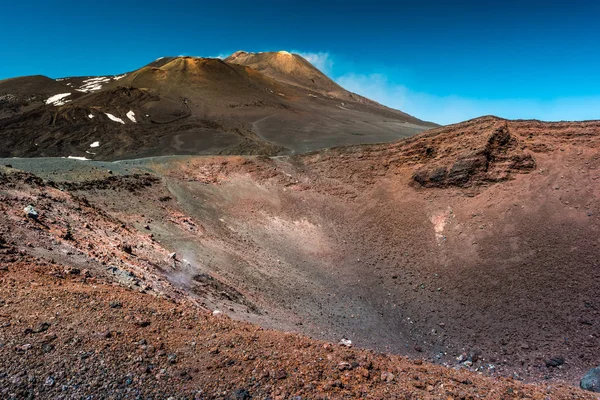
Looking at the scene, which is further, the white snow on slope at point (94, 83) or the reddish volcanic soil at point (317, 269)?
the white snow on slope at point (94, 83)

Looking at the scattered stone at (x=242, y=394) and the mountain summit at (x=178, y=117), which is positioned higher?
the mountain summit at (x=178, y=117)

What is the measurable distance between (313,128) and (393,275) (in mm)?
42786

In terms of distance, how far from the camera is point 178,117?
189ft

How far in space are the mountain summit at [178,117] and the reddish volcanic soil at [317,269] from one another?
23.9 metres

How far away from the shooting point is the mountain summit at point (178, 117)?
45.2 metres

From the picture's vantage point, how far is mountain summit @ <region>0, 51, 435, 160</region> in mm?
45250

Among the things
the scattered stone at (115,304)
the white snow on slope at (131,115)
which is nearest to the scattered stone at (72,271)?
the scattered stone at (115,304)

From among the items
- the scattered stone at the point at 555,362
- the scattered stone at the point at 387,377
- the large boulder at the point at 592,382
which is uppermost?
the scattered stone at the point at 387,377

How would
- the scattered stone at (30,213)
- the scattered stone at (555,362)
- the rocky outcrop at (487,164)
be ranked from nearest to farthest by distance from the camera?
the scattered stone at (30,213)
the scattered stone at (555,362)
the rocky outcrop at (487,164)

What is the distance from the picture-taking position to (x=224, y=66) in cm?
8431

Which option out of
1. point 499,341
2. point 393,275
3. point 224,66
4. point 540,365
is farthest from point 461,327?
point 224,66

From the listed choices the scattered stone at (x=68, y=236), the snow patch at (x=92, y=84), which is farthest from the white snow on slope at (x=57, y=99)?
the scattered stone at (x=68, y=236)

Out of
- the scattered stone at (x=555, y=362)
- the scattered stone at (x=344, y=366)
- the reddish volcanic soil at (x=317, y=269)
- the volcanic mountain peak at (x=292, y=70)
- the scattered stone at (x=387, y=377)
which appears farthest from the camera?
the volcanic mountain peak at (x=292, y=70)

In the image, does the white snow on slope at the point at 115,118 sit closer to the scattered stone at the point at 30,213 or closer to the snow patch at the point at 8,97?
the snow patch at the point at 8,97
